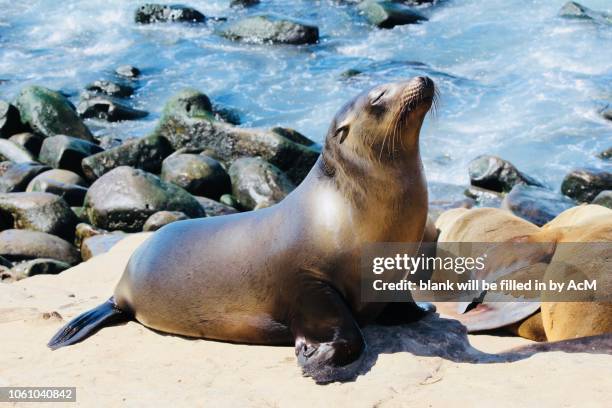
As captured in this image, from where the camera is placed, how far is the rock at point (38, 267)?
26.8ft

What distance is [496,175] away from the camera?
11656 mm

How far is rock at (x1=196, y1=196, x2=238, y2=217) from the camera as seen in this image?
34.3 feet

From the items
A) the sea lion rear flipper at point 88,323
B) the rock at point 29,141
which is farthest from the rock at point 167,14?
the sea lion rear flipper at point 88,323

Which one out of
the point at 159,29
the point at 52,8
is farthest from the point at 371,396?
the point at 52,8

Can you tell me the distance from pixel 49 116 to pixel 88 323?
9.42m

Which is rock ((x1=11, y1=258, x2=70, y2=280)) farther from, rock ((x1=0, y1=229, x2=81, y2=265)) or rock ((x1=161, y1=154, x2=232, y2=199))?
rock ((x1=161, y1=154, x2=232, y2=199))

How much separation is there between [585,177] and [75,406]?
348 inches

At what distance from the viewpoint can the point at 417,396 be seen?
383 cm

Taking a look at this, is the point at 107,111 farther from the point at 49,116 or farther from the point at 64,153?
the point at 64,153

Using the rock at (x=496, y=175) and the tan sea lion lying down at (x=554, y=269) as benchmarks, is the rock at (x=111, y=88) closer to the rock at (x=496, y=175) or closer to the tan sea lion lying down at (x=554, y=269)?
the rock at (x=496, y=175)

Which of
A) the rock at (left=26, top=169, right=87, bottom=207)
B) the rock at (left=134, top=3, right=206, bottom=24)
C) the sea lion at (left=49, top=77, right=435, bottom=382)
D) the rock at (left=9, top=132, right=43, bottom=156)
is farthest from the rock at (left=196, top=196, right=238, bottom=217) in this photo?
the rock at (left=134, top=3, right=206, bottom=24)

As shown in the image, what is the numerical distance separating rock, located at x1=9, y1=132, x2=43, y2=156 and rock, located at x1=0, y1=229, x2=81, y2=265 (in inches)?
164

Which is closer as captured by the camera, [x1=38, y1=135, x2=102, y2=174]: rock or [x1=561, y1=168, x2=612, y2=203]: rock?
[x1=561, y1=168, x2=612, y2=203]: rock

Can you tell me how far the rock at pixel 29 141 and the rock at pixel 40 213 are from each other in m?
3.18
